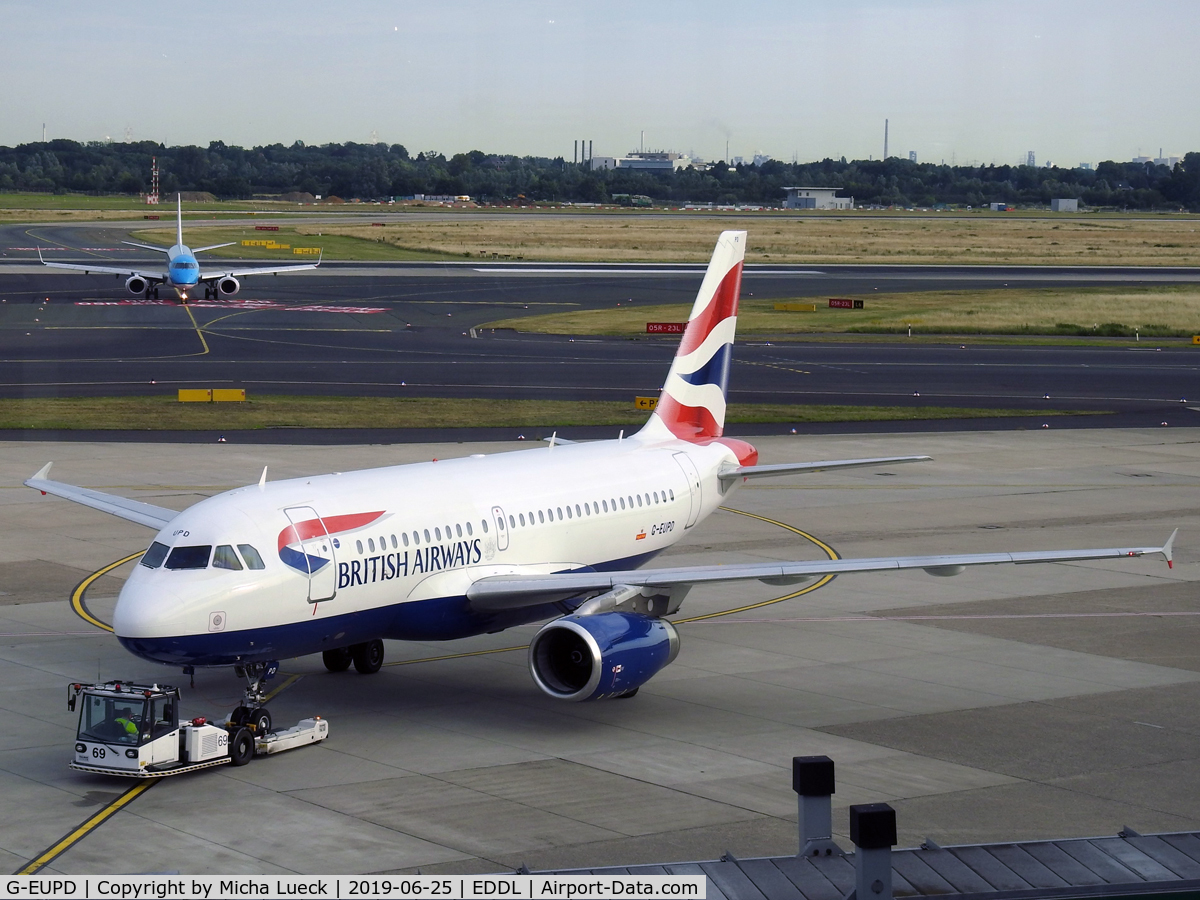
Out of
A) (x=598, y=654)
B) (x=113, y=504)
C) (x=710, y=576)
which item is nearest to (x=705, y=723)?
(x=710, y=576)

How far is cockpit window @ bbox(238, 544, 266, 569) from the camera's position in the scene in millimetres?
23188

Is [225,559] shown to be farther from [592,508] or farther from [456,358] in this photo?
[456,358]

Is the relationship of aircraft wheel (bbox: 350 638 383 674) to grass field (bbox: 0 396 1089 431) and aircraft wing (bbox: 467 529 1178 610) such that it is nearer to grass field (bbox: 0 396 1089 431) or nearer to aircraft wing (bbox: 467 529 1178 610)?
aircraft wing (bbox: 467 529 1178 610)

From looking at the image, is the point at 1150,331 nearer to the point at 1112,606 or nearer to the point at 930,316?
the point at 930,316

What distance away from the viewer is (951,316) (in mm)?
103438

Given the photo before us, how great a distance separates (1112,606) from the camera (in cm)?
3481

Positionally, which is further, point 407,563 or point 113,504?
point 113,504

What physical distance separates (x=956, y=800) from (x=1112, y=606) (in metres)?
15.1

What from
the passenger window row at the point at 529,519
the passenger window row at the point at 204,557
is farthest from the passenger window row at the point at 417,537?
the passenger window row at the point at 204,557

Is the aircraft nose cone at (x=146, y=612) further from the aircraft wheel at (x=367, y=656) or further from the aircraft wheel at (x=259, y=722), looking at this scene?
the aircraft wheel at (x=367, y=656)

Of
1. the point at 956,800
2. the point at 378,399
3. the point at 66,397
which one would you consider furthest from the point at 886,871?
the point at 66,397

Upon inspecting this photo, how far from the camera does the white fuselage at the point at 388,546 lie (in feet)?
74.7

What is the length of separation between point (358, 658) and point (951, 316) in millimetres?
82027

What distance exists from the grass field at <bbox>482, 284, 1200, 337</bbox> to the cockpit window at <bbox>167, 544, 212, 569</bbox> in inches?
2826
